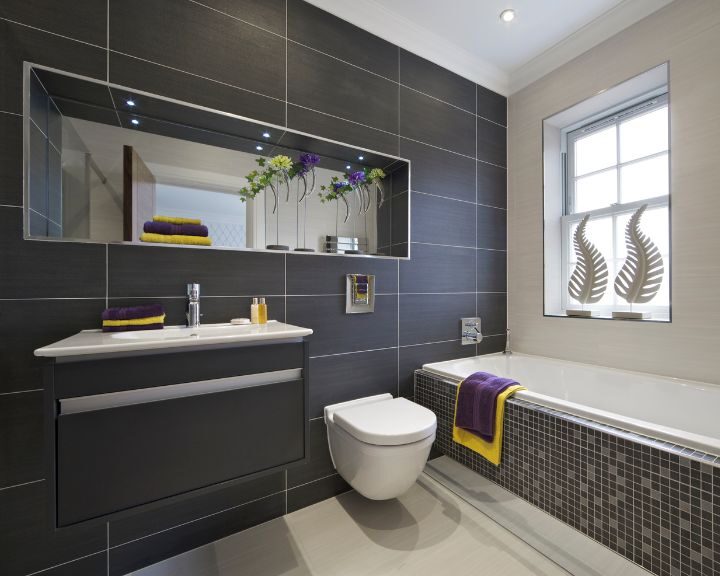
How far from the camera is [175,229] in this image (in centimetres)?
144

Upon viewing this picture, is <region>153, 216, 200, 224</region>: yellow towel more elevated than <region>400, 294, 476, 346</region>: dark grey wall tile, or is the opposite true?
<region>153, 216, 200, 224</region>: yellow towel

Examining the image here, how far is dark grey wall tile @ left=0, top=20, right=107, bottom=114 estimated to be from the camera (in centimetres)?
117

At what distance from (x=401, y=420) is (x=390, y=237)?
110 cm

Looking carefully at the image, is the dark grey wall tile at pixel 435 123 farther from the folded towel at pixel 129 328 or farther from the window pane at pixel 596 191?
the folded towel at pixel 129 328

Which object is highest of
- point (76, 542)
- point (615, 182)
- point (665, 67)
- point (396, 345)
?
point (665, 67)

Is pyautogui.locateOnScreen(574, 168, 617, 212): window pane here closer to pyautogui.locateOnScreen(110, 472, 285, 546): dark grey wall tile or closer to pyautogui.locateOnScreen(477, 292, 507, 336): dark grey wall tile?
pyautogui.locateOnScreen(477, 292, 507, 336): dark grey wall tile

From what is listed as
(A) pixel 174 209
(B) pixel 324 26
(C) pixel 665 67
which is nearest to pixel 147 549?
(A) pixel 174 209

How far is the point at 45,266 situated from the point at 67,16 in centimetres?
94

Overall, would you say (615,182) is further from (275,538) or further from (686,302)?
(275,538)

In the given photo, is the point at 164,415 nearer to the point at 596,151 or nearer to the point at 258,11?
the point at 258,11

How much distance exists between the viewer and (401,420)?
1.52 m

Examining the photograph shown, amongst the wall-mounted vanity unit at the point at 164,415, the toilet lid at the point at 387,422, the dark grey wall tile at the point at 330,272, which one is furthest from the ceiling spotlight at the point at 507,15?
the toilet lid at the point at 387,422

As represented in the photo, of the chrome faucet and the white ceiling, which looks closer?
the chrome faucet

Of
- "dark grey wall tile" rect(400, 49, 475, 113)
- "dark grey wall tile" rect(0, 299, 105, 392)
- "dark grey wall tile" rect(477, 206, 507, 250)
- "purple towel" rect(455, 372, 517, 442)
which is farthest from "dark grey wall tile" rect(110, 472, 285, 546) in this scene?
"dark grey wall tile" rect(400, 49, 475, 113)
